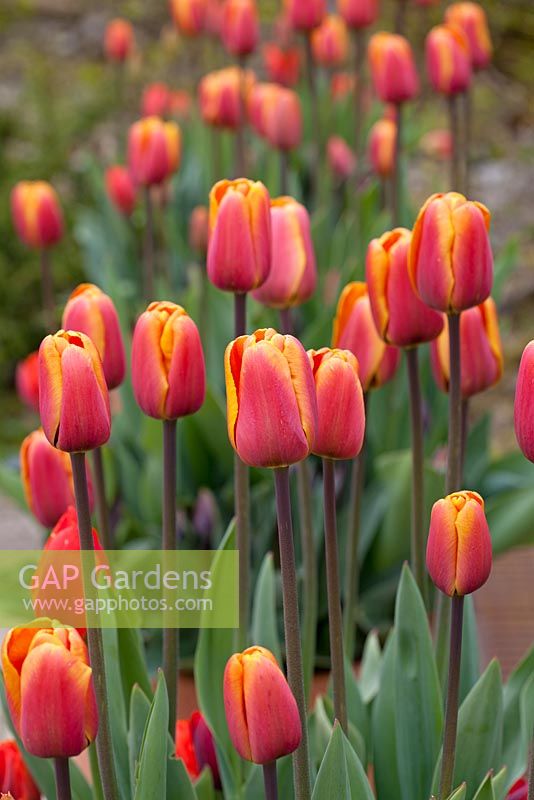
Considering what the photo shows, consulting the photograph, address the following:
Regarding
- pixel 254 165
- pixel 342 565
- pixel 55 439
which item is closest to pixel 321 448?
pixel 55 439

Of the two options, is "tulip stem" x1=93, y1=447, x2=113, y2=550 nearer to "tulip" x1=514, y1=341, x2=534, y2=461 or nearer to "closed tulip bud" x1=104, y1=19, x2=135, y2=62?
"tulip" x1=514, y1=341, x2=534, y2=461

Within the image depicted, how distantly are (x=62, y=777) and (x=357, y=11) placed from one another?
83.0 inches

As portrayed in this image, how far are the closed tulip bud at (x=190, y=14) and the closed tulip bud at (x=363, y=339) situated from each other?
199cm

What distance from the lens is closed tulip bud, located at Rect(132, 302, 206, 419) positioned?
971mm

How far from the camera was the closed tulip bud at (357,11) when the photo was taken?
2.64m

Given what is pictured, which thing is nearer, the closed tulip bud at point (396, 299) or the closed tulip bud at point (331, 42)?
the closed tulip bud at point (396, 299)

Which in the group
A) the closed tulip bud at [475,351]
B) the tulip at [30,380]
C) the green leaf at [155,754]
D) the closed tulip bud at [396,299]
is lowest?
the green leaf at [155,754]

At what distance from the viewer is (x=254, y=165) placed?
331cm

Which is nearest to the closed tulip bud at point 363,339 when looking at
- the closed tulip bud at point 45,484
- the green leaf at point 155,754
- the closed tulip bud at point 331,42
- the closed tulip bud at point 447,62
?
the closed tulip bud at point 45,484

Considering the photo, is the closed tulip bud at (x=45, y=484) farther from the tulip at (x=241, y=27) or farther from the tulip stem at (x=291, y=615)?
the tulip at (x=241, y=27)

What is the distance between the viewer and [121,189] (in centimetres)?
308

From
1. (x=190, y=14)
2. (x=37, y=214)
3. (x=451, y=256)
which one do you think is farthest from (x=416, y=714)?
(x=190, y=14)

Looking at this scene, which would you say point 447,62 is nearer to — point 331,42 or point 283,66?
point 331,42

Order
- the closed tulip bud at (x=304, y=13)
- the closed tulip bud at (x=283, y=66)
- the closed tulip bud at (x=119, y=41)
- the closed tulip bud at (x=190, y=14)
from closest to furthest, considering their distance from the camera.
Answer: the closed tulip bud at (x=304, y=13), the closed tulip bud at (x=190, y=14), the closed tulip bud at (x=119, y=41), the closed tulip bud at (x=283, y=66)
